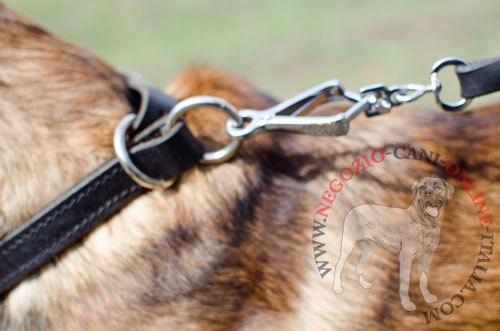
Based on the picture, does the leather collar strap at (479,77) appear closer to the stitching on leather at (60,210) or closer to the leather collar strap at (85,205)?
the leather collar strap at (85,205)

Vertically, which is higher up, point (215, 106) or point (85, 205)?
point (215, 106)

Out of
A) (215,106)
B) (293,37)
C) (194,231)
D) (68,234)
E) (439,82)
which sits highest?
(293,37)

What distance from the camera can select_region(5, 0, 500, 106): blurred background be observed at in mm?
4156

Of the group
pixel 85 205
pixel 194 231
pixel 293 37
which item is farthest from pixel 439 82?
pixel 293 37

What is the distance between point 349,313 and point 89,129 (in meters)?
0.77

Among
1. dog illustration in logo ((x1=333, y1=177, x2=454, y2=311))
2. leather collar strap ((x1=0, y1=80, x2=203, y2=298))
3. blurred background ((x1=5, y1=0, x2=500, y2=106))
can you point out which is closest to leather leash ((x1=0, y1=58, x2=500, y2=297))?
leather collar strap ((x1=0, y1=80, x2=203, y2=298))

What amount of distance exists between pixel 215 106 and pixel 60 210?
43cm

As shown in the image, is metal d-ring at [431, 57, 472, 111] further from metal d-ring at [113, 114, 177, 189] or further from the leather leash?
metal d-ring at [113, 114, 177, 189]

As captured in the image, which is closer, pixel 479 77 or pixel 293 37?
pixel 479 77

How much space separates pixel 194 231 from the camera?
115 centimetres

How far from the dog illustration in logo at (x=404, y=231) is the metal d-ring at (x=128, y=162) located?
465mm

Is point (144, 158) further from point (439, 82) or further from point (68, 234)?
point (439, 82)

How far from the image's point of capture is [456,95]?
3.70 m

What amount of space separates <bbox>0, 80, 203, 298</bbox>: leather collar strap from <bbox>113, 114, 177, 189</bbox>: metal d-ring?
0.6 inches
